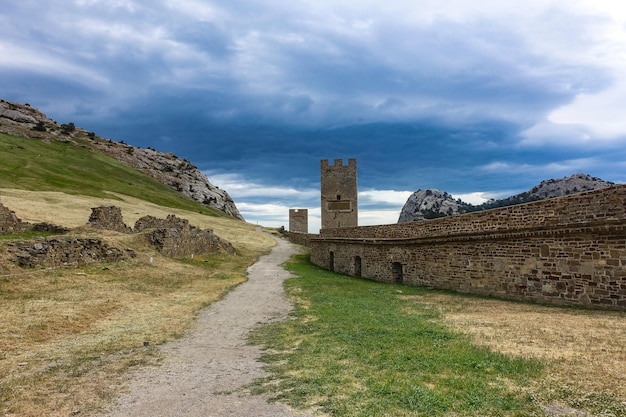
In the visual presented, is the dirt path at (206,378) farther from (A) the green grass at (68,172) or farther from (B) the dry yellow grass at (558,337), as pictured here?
(A) the green grass at (68,172)

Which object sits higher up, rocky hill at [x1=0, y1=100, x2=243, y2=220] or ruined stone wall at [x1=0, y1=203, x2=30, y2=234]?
rocky hill at [x1=0, y1=100, x2=243, y2=220]

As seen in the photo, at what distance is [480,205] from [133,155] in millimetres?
84096

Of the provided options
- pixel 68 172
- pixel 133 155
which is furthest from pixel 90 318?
pixel 133 155

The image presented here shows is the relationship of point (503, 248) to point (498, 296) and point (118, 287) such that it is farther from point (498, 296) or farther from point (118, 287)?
point (118, 287)

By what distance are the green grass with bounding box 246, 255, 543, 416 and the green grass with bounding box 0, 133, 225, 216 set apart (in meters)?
49.8

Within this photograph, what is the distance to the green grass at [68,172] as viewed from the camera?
55384 mm

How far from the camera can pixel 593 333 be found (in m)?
8.87

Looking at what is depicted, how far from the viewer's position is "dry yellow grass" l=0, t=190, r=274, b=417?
21.1ft

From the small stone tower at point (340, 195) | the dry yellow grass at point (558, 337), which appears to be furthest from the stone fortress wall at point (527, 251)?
the small stone tower at point (340, 195)

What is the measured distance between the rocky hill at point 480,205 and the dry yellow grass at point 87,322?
1982cm

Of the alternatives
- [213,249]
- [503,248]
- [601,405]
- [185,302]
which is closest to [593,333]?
[601,405]

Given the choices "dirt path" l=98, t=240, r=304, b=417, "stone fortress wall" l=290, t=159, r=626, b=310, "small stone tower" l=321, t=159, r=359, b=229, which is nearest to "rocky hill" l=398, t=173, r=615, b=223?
"small stone tower" l=321, t=159, r=359, b=229

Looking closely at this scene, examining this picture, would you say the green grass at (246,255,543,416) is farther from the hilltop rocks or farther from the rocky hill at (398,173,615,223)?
the hilltop rocks

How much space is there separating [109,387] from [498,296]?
1385cm
